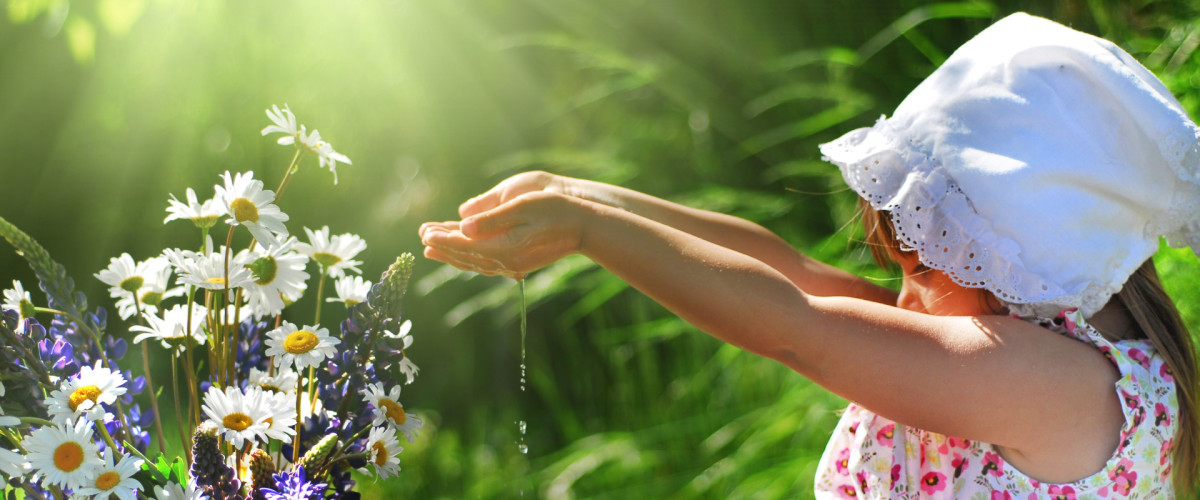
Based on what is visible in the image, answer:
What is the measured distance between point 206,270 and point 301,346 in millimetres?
75

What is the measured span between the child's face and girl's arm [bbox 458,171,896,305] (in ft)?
0.43

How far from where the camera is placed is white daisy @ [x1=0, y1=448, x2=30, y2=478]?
1.44 ft

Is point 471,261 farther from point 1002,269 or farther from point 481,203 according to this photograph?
point 1002,269

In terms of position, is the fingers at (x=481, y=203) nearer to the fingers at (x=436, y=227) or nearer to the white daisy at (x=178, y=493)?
the fingers at (x=436, y=227)

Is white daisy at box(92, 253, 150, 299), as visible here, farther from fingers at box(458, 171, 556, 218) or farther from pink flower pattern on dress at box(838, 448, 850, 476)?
pink flower pattern on dress at box(838, 448, 850, 476)

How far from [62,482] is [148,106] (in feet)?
7.52

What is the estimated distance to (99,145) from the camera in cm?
247

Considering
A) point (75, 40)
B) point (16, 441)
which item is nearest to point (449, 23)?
point (75, 40)

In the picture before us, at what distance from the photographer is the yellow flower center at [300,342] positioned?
54 cm

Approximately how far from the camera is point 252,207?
21.3 inches

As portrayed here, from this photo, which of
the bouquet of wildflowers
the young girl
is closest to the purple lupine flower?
the bouquet of wildflowers

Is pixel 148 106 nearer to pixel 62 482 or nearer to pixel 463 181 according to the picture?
pixel 463 181

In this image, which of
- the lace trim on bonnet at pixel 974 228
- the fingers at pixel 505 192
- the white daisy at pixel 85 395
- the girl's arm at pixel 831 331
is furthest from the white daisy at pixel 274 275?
the lace trim on bonnet at pixel 974 228

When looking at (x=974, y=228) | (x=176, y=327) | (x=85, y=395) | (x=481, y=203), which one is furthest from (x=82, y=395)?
(x=974, y=228)
